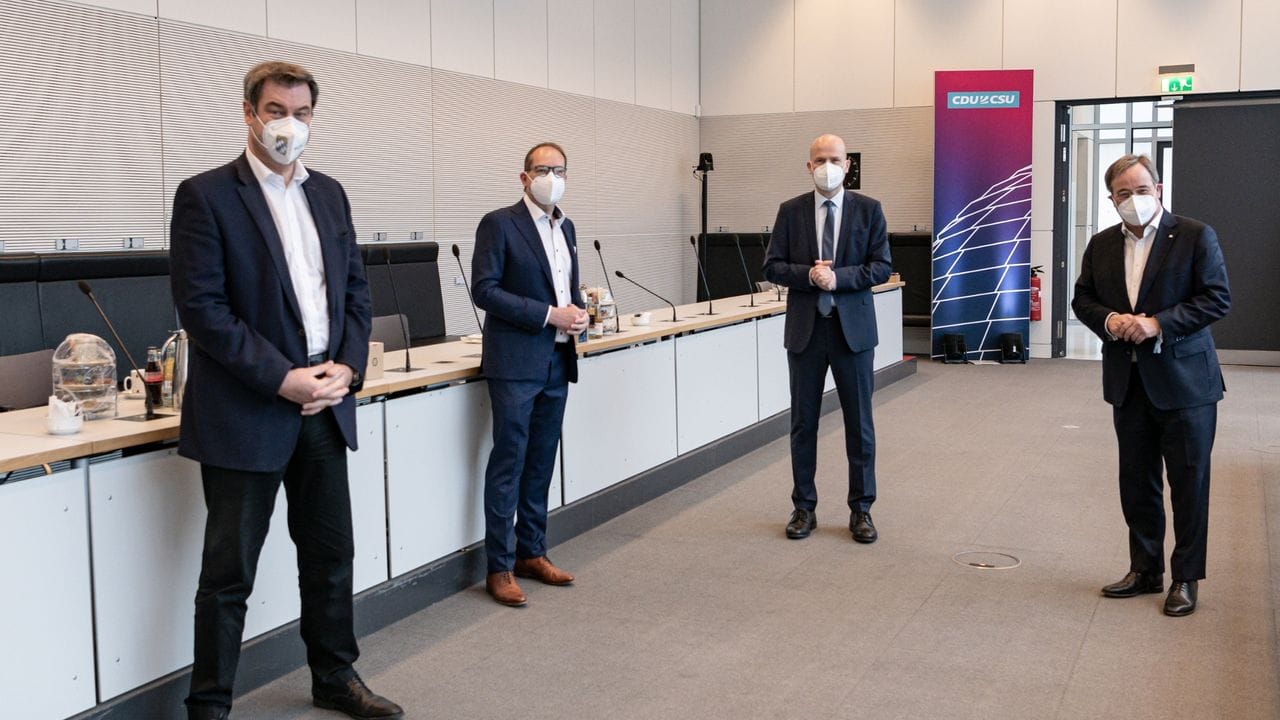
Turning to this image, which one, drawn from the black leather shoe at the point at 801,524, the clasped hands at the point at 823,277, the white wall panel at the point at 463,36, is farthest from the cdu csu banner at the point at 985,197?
the clasped hands at the point at 823,277

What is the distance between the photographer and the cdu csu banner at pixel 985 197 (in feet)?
38.7

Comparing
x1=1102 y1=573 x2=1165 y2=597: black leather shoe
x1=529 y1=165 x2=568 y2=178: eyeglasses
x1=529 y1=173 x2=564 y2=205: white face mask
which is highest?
x1=529 y1=165 x2=568 y2=178: eyeglasses

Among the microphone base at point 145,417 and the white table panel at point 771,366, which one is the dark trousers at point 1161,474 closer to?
the microphone base at point 145,417

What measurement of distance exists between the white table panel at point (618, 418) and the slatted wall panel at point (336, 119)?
3.19m

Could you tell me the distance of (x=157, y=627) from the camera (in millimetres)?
3225

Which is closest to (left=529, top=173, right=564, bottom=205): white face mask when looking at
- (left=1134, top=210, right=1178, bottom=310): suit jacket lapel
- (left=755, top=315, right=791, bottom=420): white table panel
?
(left=1134, top=210, right=1178, bottom=310): suit jacket lapel

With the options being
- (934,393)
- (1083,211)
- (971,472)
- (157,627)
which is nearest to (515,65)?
(934,393)

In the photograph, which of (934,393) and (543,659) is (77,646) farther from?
(934,393)

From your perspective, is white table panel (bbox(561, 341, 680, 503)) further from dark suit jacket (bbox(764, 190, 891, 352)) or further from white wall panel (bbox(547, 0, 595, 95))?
white wall panel (bbox(547, 0, 595, 95))

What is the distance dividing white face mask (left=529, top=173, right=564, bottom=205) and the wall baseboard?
1.37 meters

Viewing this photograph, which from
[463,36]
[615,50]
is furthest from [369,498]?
[615,50]

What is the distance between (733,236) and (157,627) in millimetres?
11002

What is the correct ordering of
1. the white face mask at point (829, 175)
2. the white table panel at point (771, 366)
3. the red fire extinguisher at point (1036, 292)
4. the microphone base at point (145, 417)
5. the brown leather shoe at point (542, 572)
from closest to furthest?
the microphone base at point (145, 417) → the brown leather shoe at point (542, 572) → the white face mask at point (829, 175) → the white table panel at point (771, 366) → the red fire extinguisher at point (1036, 292)

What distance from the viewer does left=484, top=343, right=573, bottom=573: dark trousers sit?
4.37 metres
